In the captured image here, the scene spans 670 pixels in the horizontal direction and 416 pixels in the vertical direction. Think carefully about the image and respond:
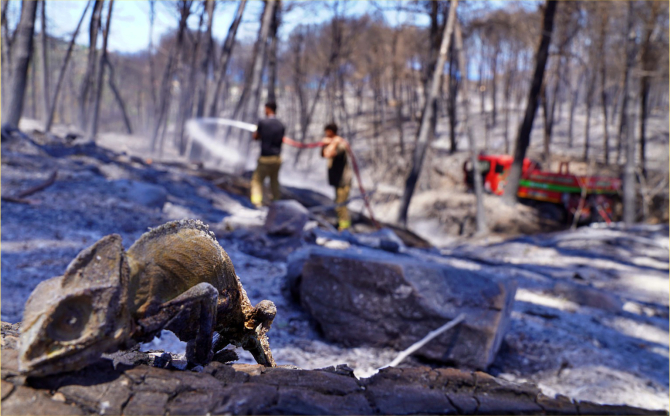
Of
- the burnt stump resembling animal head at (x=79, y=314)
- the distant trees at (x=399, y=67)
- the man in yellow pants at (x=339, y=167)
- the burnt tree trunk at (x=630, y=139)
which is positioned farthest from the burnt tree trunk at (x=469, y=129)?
the burnt stump resembling animal head at (x=79, y=314)

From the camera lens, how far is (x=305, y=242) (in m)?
6.46

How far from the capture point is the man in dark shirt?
365 inches

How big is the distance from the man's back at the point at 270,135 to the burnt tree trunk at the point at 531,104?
299 inches

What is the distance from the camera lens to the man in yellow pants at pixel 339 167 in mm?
9609

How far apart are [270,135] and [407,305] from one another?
20.2 ft

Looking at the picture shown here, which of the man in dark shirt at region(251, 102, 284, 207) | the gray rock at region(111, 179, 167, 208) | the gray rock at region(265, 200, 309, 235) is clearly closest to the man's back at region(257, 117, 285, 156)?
the man in dark shirt at region(251, 102, 284, 207)

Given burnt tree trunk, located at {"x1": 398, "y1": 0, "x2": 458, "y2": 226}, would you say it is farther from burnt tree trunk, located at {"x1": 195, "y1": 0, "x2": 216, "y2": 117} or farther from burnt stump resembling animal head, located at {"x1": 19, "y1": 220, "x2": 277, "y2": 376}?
burnt stump resembling animal head, located at {"x1": 19, "y1": 220, "x2": 277, "y2": 376}

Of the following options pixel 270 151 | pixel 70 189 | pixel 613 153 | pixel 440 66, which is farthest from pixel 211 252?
pixel 613 153

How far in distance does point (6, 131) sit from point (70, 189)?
290cm

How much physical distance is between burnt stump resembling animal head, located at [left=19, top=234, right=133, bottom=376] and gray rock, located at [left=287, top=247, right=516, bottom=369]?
2.90 meters

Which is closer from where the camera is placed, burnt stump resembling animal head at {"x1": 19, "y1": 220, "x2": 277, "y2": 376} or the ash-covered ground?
burnt stump resembling animal head at {"x1": 19, "y1": 220, "x2": 277, "y2": 376}

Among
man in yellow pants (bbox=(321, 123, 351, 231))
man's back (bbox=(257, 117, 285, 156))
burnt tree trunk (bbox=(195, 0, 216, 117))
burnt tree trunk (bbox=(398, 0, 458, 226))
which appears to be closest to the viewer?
man's back (bbox=(257, 117, 285, 156))

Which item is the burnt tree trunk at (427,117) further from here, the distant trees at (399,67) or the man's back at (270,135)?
the man's back at (270,135)

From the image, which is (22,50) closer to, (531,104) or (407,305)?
(407,305)
